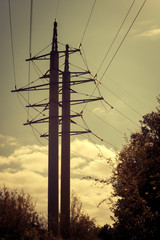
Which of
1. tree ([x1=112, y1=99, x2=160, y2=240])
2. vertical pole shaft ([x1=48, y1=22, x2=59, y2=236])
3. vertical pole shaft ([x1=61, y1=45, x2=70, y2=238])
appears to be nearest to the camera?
tree ([x1=112, y1=99, x2=160, y2=240])

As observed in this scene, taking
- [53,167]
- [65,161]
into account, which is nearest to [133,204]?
[53,167]

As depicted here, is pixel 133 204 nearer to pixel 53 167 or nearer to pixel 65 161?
pixel 53 167

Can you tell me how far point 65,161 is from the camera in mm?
26875

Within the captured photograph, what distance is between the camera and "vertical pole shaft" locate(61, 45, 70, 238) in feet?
83.1

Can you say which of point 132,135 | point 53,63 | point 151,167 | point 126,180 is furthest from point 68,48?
point 126,180

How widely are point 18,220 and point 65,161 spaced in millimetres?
7285

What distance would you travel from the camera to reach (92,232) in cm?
2945

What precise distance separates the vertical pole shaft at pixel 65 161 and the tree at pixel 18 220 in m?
2.27

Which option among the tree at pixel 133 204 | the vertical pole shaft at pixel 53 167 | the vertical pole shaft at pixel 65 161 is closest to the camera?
the tree at pixel 133 204

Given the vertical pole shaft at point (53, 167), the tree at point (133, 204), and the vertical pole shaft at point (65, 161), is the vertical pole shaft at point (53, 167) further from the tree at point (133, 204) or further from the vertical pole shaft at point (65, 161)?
the tree at point (133, 204)

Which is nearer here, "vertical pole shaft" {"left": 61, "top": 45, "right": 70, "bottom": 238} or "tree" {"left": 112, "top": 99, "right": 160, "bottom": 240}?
"tree" {"left": 112, "top": 99, "right": 160, "bottom": 240}

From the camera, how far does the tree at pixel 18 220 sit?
19314 millimetres

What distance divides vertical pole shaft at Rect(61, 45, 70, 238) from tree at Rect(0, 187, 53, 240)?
2.27 m

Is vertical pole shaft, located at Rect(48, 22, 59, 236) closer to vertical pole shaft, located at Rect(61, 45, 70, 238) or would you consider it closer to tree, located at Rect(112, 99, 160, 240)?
vertical pole shaft, located at Rect(61, 45, 70, 238)
